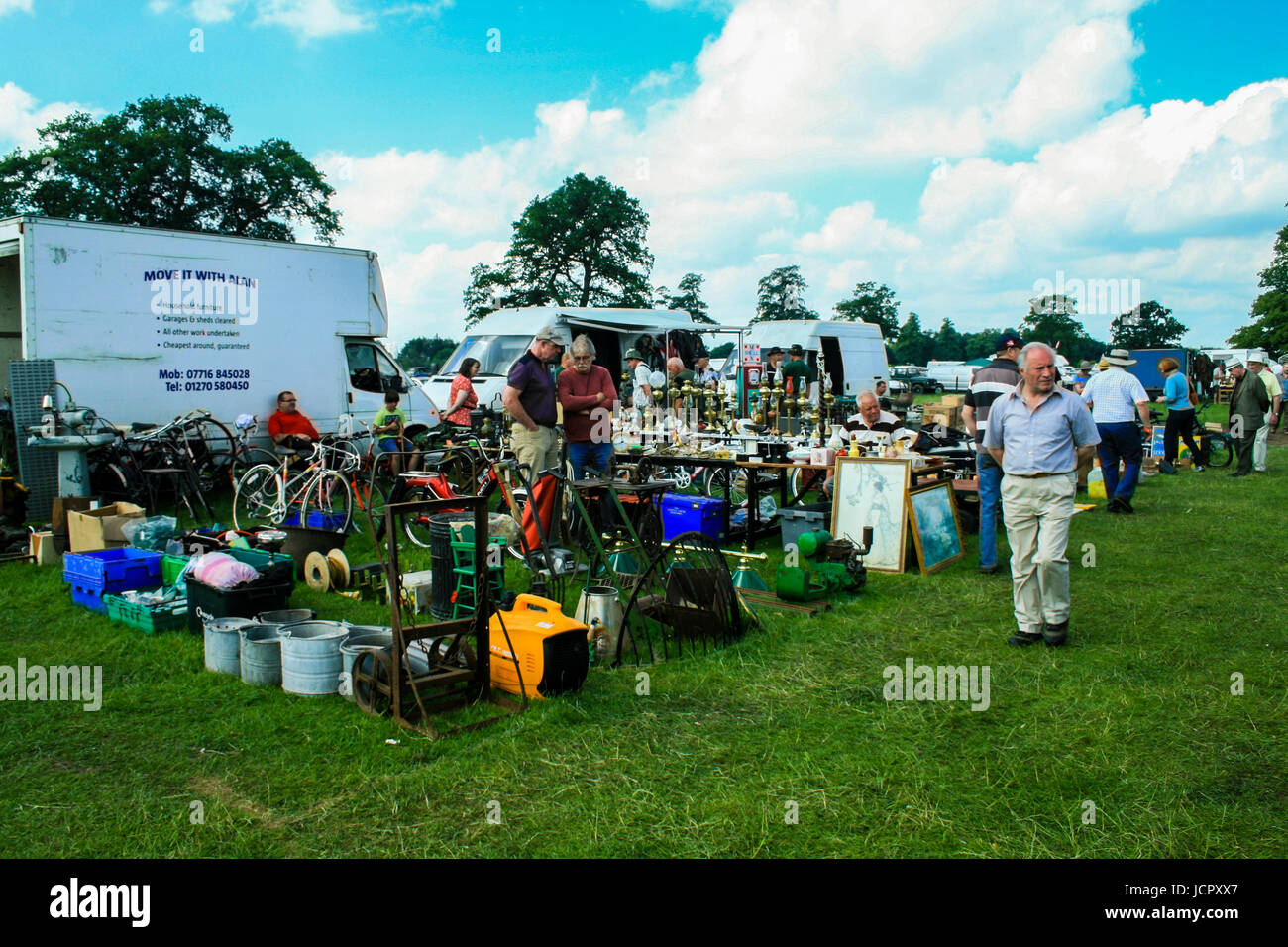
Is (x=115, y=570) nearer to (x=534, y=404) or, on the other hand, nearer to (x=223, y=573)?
(x=223, y=573)

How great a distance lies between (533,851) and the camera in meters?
3.11

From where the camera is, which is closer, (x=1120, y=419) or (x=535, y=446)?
(x=535, y=446)

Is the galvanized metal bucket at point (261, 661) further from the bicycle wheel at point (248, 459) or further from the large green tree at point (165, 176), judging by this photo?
the large green tree at point (165, 176)

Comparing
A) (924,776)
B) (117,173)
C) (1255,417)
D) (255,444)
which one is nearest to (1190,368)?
(1255,417)

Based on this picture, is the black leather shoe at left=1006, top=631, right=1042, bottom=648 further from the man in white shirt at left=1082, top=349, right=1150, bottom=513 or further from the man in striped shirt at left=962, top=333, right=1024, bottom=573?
the man in white shirt at left=1082, top=349, right=1150, bottom=513

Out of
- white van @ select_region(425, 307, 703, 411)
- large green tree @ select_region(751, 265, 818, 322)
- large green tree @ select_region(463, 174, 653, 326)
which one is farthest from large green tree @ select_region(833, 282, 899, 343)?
white van @ select_region(425, 307, 703, 411)

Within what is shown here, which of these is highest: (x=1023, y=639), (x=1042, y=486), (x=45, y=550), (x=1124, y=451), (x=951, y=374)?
(x=951, y=374)

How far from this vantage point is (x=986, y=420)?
271 inches

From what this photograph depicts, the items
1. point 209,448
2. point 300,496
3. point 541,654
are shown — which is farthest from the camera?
point 209,448

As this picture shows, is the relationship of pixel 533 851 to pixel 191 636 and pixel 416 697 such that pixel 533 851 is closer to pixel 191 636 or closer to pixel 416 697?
pixel 416 697

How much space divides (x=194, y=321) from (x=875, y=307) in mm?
78420

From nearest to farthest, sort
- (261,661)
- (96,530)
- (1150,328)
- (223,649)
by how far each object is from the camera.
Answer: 1. (261,661)
2. (223,649)
3. (96,530)
4. (1150,328)

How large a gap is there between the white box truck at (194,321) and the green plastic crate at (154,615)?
445 centimetres

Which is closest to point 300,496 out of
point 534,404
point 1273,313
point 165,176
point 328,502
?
point 328,502
